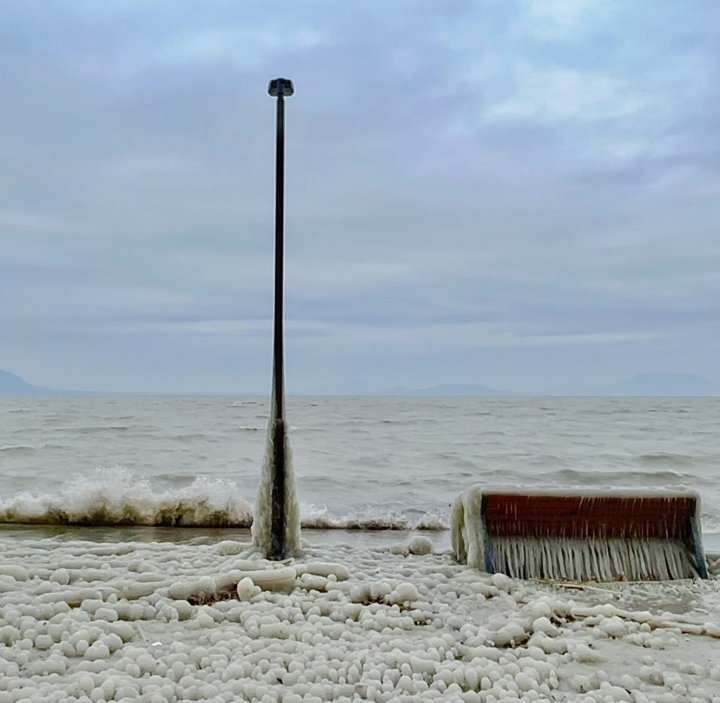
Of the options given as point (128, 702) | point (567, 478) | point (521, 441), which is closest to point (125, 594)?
point (128, 702)

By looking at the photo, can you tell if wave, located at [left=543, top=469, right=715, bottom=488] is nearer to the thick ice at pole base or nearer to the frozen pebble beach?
the frozen pebble beach

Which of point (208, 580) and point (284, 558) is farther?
point (284, 558)

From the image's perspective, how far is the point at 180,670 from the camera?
2.25 meters

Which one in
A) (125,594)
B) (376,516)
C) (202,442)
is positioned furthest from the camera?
(202,442)

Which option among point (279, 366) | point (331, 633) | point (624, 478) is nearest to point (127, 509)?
point (279, 366)

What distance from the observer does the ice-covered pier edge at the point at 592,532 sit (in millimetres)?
3900

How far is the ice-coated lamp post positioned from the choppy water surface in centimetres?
176

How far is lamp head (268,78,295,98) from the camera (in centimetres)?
411

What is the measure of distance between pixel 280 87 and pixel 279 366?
1.82 metres

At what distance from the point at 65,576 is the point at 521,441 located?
10245mm

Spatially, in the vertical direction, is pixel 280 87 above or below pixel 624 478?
above

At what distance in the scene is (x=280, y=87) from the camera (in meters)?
4.12

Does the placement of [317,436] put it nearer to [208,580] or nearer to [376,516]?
[376,516]

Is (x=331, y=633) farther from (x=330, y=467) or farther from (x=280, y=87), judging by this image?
(x=330, y=467)
